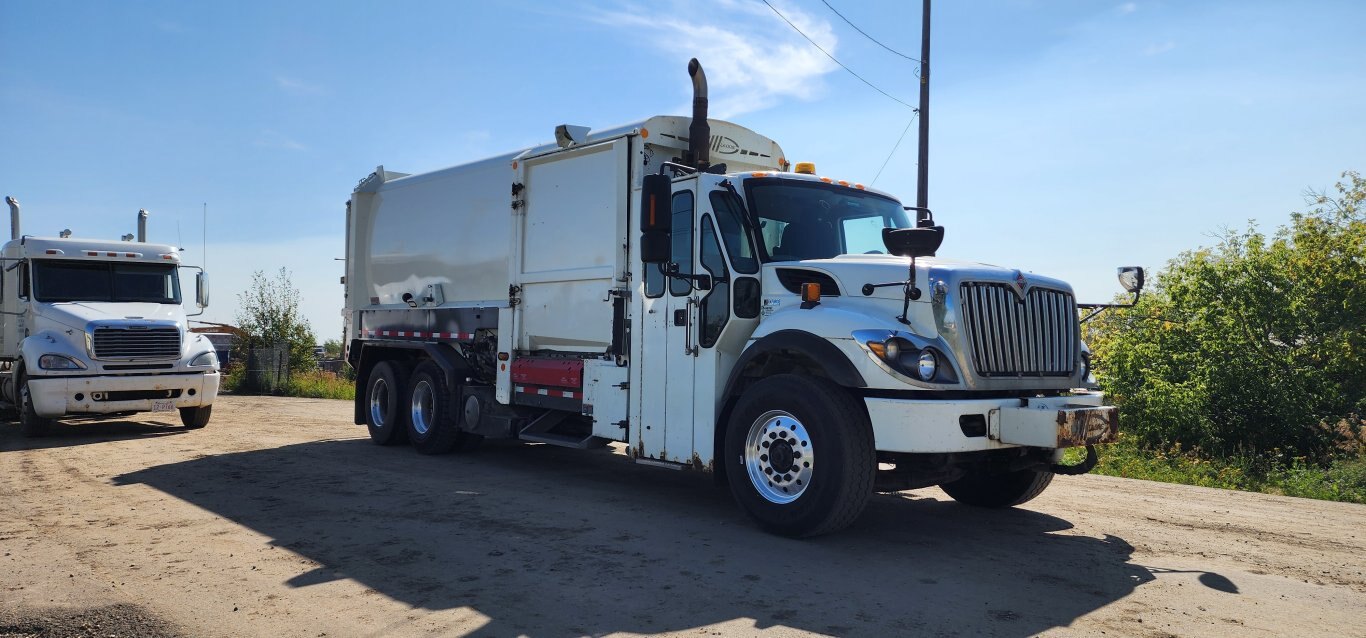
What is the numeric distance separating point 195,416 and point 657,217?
32.1 feet

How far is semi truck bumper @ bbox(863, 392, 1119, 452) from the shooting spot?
578cm

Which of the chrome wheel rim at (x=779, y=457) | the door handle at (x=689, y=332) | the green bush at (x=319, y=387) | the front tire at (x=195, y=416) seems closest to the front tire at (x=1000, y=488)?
the chrome wheel rim at (x=779, y=457)

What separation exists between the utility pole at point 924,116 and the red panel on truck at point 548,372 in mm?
6916

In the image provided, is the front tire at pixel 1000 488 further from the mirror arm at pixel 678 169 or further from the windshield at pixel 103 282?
the windshield at pixel 103 282

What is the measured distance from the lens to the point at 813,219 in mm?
7395

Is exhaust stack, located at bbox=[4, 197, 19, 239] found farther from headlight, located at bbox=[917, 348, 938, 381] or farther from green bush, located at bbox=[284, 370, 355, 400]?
headlight, located at bbox=[917, 348, 938, 381]

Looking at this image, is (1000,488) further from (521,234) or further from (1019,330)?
(521,234)

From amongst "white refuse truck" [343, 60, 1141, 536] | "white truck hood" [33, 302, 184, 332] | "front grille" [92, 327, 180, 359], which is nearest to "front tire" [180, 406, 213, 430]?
"front grille" [92, 327, 180, 359]

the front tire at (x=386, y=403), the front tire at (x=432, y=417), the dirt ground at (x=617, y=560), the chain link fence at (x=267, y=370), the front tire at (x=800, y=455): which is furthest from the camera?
the chain link fence at (x=267, y=370)

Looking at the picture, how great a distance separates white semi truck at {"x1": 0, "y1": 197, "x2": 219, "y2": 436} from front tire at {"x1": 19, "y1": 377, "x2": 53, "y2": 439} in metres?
0.01

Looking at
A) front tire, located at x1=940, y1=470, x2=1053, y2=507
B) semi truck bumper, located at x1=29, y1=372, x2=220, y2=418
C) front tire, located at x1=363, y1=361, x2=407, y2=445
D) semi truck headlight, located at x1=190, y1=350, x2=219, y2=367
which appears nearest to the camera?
front tire, located at x1=940, y1=470, x2=1053, y2=507

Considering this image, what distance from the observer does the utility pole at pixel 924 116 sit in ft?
44.8

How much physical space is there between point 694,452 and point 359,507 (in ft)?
8.83

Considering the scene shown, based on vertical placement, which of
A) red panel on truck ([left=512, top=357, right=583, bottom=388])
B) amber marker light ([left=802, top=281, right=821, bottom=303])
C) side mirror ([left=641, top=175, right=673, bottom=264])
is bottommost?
red panel on truck ([left=512, top=357, right=583, bottom=388])
